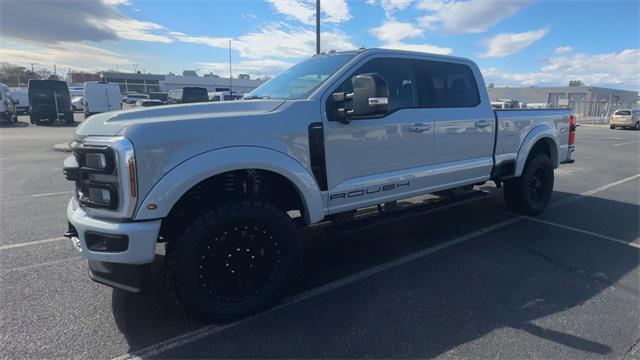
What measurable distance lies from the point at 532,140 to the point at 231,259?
4539 mm

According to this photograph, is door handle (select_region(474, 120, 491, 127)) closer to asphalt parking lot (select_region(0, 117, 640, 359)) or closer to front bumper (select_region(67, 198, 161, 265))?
asphalt parking lot (select_region(0, 117, 640, 359))

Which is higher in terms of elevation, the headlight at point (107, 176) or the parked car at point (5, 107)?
the parked car at point (5, 107)

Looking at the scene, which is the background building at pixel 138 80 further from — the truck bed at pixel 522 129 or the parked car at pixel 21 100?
the truck bed at pixel 522 129

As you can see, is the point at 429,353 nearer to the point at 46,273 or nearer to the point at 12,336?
the point at 12,336

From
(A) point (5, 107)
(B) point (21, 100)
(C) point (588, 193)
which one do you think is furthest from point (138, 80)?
(C) point (588, 193)

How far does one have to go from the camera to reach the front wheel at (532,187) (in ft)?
18.8

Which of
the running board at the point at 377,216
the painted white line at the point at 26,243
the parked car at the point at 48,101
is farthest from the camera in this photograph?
the parked car at the point at 48,101

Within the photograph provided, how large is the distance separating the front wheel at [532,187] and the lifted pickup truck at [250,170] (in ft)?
5.96

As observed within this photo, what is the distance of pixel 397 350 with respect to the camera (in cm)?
276

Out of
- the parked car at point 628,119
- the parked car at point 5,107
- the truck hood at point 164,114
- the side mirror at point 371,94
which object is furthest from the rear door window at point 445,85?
the parked car at point 628,119

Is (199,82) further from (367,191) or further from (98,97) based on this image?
(367,191)

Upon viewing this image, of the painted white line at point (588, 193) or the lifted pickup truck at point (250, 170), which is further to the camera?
the painted white line at point (588, 193)

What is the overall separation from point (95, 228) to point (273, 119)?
1461 millimetres

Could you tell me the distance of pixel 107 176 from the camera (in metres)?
2.75
